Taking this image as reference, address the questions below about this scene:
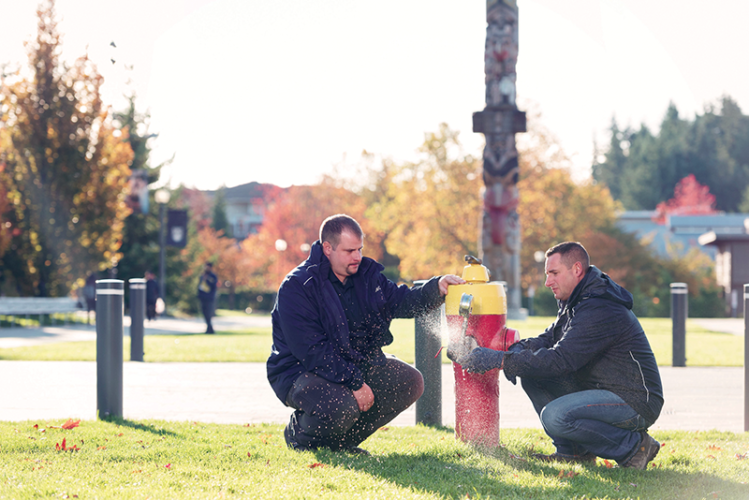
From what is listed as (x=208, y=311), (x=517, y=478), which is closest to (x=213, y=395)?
(x=517, y=478)

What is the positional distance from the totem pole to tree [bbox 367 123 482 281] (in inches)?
695

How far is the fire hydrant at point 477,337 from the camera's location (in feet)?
15.2

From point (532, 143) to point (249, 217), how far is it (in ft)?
198

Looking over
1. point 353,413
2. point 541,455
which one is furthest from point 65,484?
point 541,455

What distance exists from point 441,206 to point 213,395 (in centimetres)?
3200

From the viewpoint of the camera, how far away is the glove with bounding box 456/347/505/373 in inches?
175

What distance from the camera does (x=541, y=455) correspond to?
15.6ft

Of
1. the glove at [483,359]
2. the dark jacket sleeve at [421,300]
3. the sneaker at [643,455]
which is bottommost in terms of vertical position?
the sneaker at [643,455]

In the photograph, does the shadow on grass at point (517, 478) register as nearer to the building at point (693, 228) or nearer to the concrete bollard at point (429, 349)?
the concrete bollard at point (429, 349)

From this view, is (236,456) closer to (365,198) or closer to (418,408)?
(418,408)

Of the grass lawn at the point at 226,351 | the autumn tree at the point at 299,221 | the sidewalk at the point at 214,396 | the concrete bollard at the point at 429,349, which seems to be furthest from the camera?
the autumn tree at the point at 299,221

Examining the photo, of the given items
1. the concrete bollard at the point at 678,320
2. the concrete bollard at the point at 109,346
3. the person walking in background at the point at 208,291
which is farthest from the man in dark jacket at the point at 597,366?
the person walking in background at the point at 208,291

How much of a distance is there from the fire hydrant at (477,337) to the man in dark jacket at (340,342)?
15 centimetres

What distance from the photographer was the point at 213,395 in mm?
7773
